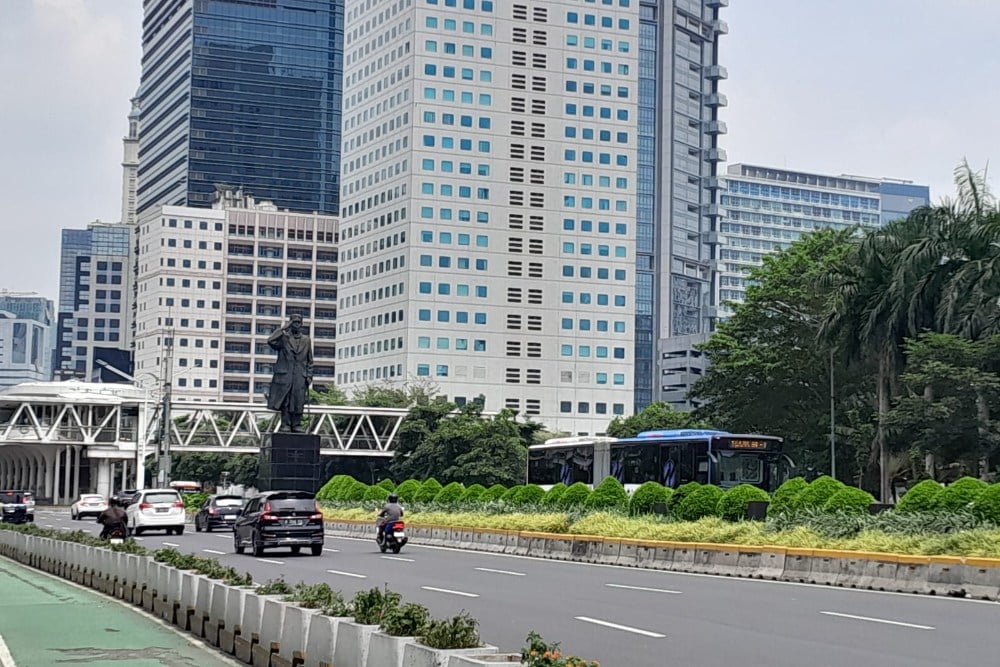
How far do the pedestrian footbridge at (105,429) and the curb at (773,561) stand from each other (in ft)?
185

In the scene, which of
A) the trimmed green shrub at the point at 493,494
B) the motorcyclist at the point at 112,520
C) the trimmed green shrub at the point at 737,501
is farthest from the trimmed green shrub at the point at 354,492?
the motorcyclist at the point at 112,520

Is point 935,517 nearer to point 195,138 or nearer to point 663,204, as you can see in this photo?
point 663,204

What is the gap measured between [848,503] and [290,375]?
105ft

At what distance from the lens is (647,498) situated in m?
37.1

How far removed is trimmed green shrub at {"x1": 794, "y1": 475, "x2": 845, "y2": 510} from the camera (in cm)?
3034

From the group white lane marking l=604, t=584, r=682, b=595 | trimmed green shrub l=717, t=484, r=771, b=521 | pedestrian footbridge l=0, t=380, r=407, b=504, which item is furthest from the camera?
pedestrian footbridge l=0, t=380, r=407, b=504

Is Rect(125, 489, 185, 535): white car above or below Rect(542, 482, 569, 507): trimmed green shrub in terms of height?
below

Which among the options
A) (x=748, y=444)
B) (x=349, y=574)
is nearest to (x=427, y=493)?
(x=748, y=444)

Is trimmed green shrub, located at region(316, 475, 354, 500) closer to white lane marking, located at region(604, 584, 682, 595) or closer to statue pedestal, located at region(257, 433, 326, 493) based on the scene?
statue pedestal, located at region(257, 433, 326, 493)

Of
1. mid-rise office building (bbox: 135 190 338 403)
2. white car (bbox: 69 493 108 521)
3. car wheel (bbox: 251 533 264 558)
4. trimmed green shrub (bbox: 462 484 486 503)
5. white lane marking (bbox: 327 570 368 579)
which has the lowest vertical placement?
white car (bbox: 69 493 108 521)

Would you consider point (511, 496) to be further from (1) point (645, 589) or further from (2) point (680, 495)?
(1) point (645, 589)

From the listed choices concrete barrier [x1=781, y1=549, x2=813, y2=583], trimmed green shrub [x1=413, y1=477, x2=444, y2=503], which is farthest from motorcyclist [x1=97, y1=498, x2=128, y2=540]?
trimmed green shrub [x1=413, y1=477, x2=444, y2=503]

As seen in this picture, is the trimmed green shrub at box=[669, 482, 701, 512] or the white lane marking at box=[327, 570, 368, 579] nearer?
the white lane marking at box=[327, 570, 368, 579]

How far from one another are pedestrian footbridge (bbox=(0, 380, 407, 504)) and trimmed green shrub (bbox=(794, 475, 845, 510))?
2520 inches
